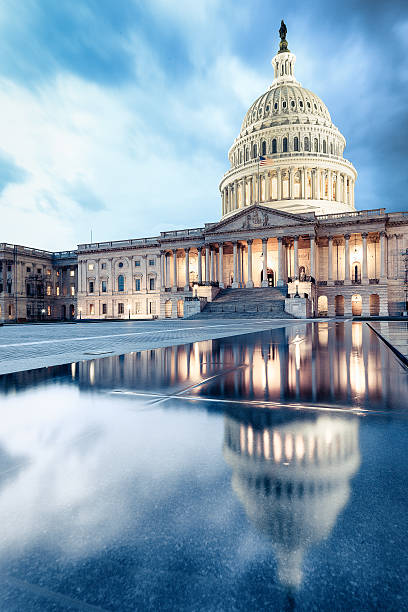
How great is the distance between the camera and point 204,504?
1756 millimetres

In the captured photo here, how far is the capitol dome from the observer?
7206 centimetres

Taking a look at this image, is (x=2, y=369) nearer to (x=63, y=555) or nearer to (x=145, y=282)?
(x=63, y=555)

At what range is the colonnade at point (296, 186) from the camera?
7231cm

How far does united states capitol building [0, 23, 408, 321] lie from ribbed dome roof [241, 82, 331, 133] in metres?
0.30

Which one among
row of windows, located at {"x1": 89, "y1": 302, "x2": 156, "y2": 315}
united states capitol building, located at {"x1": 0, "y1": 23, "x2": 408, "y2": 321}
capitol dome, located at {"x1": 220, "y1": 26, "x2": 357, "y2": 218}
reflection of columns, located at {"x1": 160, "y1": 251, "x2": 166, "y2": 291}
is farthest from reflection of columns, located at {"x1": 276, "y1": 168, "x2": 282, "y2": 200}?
row of windows, located at {"x1": 89, "y1": 302, "x2": 156, "y2": 315}

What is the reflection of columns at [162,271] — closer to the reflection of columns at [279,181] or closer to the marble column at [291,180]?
Result: the reflection of columns at [279,181]

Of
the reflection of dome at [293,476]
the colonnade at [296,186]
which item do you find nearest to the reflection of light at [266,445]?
the reflection of dome at [293,476]

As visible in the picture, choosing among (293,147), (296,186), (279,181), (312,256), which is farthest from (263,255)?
(293,147)

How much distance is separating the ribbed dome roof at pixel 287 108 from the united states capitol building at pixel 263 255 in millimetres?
299

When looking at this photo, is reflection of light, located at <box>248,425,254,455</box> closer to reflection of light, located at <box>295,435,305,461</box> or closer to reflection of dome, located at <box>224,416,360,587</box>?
reflection of dome, located at <box>224,416,360,587</box>

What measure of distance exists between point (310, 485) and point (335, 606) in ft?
2.71

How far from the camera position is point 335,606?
3.72 feet

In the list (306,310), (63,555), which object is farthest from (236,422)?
(306,310)

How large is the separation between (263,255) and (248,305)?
43.7 feet
